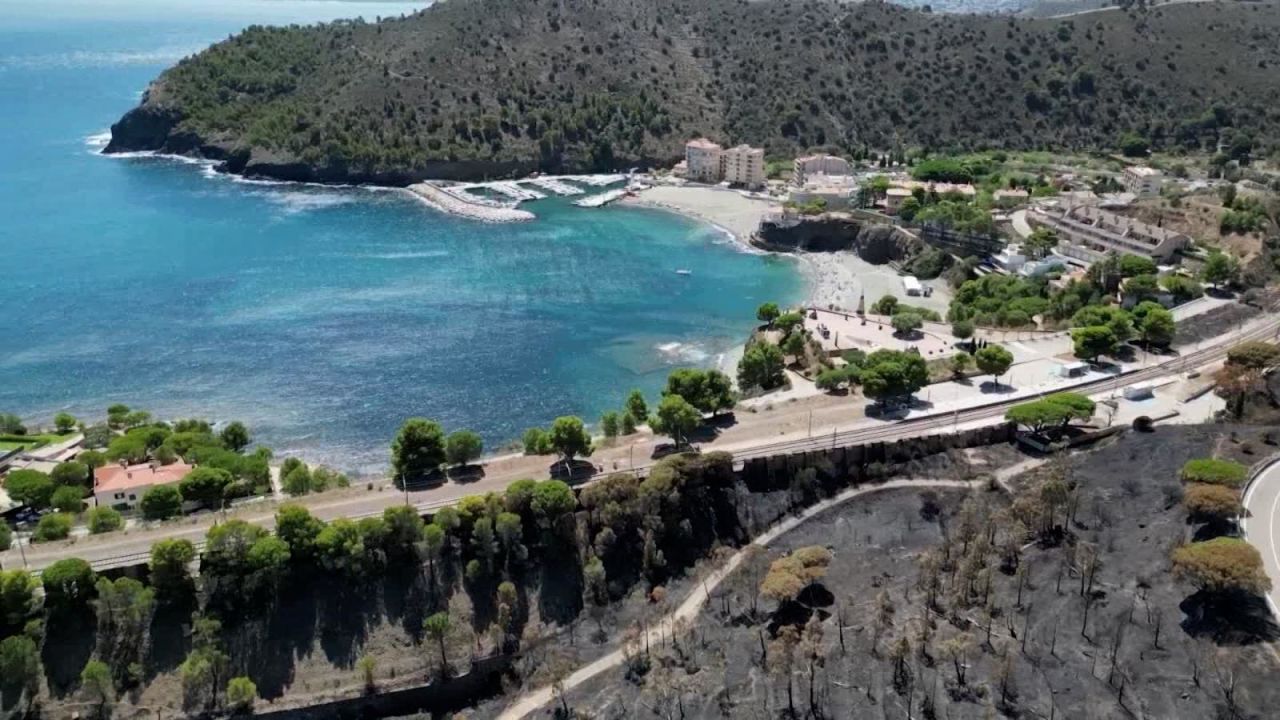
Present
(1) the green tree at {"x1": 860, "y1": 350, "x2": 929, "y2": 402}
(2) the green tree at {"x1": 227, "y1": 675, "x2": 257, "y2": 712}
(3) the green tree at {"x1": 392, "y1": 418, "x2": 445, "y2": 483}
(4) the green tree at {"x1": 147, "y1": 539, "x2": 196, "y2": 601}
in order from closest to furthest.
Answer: (2) the green tree at {"x1": 227, "y1": 675, "x2": 257, "y2": 712} → (4) the green tree at {"x1": 147, "y1": 539, "x2": 196, "y2": 601} → (3) the green tree at {"x1": 392, "y1": 418, "x2": 445, "y2": 483} → (1) the green tree at {"x1": 860, "y1": 350, "x2": 929, "y2": 402}

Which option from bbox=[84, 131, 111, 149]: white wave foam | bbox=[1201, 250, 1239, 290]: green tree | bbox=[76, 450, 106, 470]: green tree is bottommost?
bbox=[76, 450, 106, 470]: green tree

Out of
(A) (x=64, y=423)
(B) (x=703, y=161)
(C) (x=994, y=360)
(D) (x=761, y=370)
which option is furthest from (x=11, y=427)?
(B) (x=703, y=161)

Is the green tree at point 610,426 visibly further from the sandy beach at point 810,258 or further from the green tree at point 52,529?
the sandy beach at point 810,258

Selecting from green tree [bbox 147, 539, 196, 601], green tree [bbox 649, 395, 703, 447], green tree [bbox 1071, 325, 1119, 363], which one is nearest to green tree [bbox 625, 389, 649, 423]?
green tree [bbox 649, 395, 703, 447]

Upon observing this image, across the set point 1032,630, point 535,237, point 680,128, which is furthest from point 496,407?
point 680,128

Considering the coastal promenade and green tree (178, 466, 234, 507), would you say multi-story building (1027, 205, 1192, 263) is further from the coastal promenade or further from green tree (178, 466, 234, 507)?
green tree (178, 466, 234, 507)

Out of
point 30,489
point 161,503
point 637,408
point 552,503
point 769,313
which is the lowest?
point 161,503

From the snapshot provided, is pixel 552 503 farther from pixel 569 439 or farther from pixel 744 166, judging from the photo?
pixel 744 166
